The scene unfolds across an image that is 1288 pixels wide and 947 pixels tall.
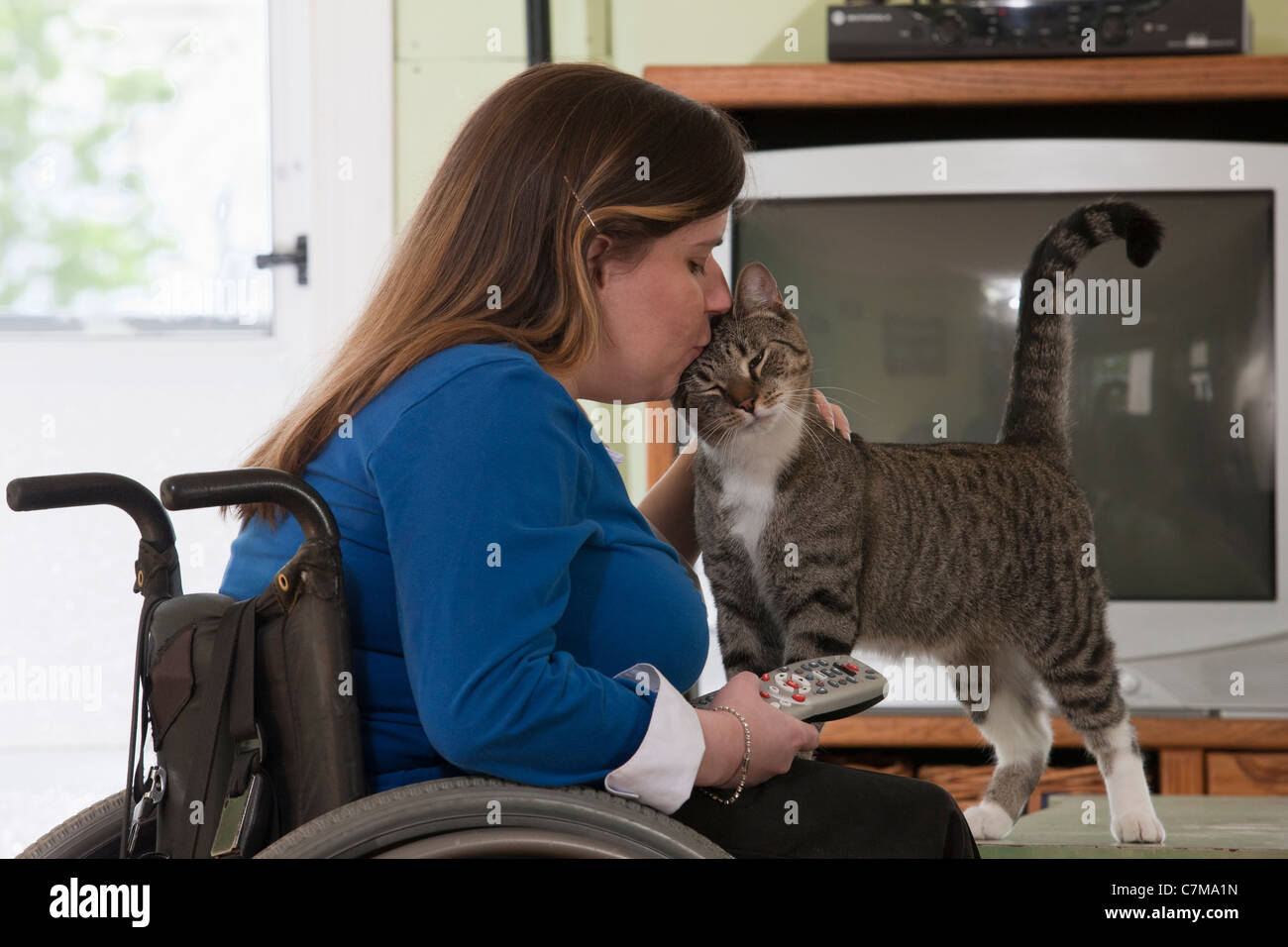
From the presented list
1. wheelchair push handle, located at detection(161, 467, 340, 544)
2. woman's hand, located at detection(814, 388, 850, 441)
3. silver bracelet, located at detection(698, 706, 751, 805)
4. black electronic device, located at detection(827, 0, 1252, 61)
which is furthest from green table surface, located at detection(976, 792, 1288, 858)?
black electronic device, located at detection(827, 0, 1252, 61)

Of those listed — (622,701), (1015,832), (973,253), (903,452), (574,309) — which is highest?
(973,253)

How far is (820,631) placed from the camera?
1051 mm

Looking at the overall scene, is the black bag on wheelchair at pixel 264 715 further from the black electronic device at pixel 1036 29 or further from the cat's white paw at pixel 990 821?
the black electronic device at pixel 1036 29

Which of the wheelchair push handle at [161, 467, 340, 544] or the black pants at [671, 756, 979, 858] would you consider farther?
the black pants at [671, 756, 979, 858]

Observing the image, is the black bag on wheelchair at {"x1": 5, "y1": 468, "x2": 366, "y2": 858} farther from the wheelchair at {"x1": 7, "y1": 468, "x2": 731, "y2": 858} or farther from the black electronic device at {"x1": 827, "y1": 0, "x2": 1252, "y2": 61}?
the black electronic device at {"x1": 827, "y1": 0, "x2": 1252, "y2": 61}

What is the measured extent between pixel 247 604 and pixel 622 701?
0.80ft

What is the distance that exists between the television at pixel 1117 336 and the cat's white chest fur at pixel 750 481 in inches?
23.3

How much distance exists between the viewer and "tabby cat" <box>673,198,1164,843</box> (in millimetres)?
1081

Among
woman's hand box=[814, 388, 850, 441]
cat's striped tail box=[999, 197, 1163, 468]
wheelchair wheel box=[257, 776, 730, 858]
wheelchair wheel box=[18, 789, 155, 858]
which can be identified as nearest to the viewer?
wheelchair wheel box=[257, 776, 730, 858]

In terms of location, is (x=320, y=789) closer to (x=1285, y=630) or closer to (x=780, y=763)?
(x=780, y=763)

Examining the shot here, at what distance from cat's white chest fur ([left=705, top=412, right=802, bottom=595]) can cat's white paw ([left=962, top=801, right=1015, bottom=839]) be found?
0.32 meters

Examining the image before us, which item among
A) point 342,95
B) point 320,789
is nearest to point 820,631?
point 320,789

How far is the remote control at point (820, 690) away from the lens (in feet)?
2.74

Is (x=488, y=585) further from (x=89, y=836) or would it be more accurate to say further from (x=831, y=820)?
(x=89, y=836)
